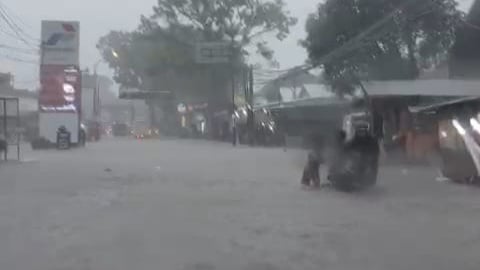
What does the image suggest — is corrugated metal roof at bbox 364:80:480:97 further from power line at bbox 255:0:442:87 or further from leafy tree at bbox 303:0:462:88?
leafy tree at bbox 303:0:462:88

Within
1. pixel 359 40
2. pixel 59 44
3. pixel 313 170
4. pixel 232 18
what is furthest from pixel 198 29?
pixel 313 170

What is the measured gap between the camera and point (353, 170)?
53.2 ft

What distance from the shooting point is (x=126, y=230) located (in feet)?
33.4

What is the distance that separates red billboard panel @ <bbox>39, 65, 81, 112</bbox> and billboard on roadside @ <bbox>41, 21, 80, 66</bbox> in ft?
1.26

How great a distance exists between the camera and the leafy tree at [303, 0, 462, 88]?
101ft

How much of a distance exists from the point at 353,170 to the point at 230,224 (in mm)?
5886

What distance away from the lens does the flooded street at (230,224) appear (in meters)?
8.09

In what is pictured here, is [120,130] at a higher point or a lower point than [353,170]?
higher

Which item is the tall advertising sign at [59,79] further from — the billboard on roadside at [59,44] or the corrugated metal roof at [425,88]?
the corrugated metal roof at [425,88]

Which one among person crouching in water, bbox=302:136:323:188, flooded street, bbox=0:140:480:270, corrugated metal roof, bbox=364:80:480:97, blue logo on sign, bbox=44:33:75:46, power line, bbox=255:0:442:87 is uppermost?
blue logo on sign, bbox=44:33:75:46

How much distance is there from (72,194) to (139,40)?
52.2 meters

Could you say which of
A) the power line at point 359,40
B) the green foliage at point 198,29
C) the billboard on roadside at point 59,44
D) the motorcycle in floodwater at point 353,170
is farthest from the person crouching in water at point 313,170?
the green foliage at point 198,29

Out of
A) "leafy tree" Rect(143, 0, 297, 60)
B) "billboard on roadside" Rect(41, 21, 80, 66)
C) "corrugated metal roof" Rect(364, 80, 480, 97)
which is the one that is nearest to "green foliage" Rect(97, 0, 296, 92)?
"leafy tree" Rect(143, 0, 297, 60)

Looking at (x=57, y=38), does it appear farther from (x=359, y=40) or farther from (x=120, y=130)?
(x=120, y=130)
